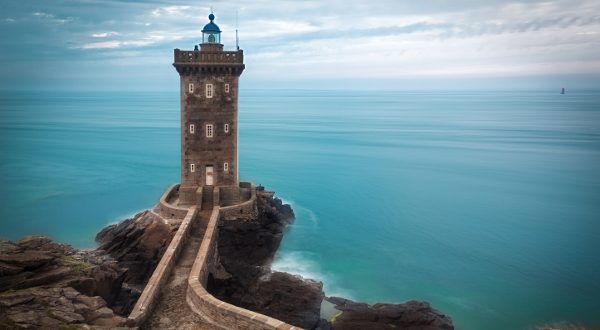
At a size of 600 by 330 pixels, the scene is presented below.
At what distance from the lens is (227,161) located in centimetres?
2356

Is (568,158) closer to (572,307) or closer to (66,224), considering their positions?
(572,307)

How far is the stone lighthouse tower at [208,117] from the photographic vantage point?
73.7ft

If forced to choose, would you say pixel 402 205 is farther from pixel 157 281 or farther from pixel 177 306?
pixel 177 306

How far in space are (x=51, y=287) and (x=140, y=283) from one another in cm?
885

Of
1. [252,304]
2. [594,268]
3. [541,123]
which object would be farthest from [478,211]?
[541,123]

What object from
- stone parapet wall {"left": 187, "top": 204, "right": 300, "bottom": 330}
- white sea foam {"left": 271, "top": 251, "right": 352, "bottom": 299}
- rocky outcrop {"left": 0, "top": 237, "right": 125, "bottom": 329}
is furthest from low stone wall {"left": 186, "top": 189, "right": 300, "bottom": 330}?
white sea foam {"left": 271, "top": 251, "right": 352, "bottom": 299}

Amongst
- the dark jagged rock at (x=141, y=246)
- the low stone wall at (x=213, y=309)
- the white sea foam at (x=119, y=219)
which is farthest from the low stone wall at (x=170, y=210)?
the white sea foam at (x=119, y=219)

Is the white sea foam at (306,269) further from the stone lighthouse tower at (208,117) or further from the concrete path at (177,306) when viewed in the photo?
the concrete path at (177,306)

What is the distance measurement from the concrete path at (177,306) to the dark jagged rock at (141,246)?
342 centimetres

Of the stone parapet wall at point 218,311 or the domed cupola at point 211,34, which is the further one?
the domed cupola at point 211,34

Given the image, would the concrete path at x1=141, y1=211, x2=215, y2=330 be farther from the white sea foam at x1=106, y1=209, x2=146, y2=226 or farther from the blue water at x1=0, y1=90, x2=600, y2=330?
the white sea foam at x1=106, y1=209, x2=146, y2=226

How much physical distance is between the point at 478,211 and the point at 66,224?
94.0ft

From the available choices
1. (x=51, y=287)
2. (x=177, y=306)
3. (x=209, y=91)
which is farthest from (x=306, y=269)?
(x=51, y=287)

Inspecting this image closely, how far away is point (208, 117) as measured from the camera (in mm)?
23078
